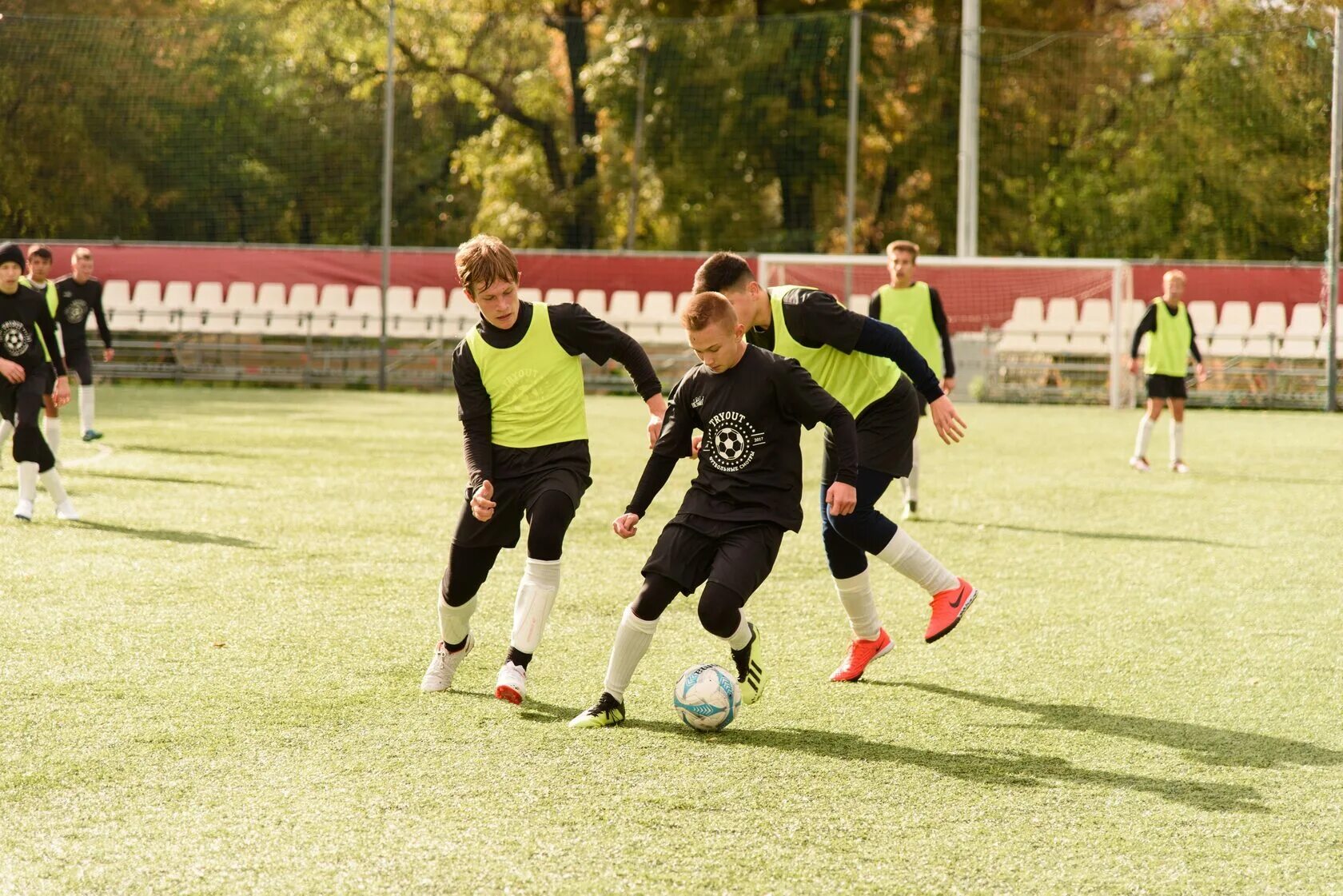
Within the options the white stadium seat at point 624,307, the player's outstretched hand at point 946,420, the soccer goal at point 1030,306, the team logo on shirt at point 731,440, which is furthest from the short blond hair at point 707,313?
the white stadium seat at point 624,307

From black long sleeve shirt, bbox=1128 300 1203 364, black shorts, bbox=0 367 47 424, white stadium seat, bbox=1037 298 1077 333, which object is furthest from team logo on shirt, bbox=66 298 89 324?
white stadium seat, bbox=1037 298 1077 333

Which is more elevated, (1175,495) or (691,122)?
(691,122)

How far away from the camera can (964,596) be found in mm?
5945

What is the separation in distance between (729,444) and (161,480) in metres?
8.25

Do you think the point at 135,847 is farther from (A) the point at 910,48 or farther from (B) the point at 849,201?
(A) the point at 910,48

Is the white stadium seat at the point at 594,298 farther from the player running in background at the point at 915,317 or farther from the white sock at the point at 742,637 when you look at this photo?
the white sock at the point at 742,637

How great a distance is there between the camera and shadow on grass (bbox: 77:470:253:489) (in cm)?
1177

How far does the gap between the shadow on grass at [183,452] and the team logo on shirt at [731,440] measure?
9.56 metres

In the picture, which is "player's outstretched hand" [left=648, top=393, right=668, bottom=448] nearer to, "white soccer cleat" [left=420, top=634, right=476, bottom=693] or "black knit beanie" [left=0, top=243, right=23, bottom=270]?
"white soccer cleat" [left=420, top=634, right=476, bottom=693]

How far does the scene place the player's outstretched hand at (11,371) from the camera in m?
9.55

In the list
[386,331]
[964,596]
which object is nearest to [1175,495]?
[964,596]

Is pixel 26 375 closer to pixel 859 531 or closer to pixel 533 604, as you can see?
pixel 533 604

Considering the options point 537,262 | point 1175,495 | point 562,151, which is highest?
point 562,151

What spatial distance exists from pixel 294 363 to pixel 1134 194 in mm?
15320
